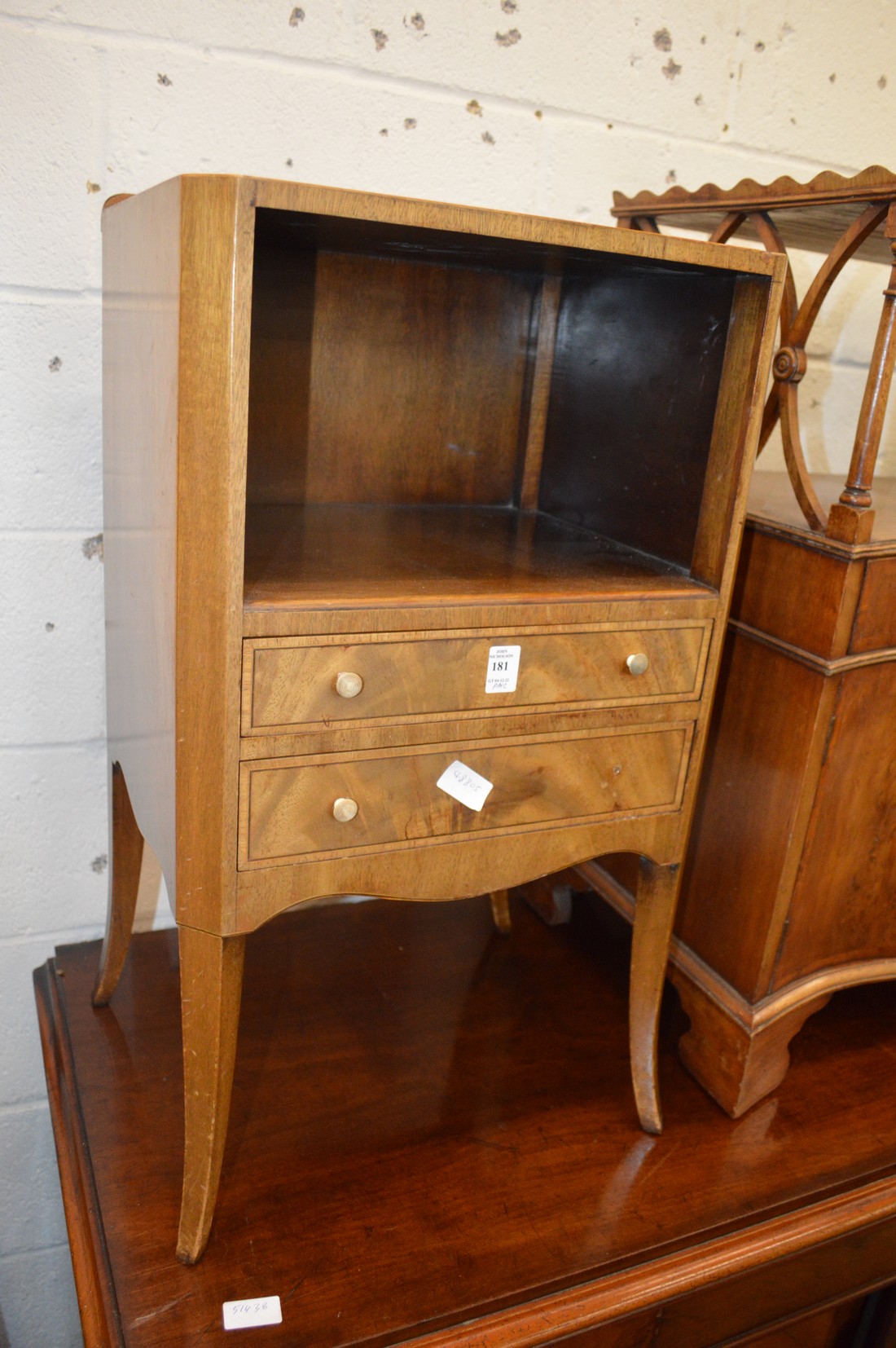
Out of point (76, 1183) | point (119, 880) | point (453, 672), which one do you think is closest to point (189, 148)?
point (453, 672)

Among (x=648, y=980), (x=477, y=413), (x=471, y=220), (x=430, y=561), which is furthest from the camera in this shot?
(x=477, y=413)

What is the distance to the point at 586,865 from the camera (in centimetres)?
138

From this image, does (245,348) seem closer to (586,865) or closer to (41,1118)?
(586,865)

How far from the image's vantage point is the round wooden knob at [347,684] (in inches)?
31.8

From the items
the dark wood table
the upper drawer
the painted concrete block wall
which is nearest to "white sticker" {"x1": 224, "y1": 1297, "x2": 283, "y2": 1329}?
the dark wood table

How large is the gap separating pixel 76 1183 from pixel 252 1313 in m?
0.25

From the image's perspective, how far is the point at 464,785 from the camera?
898 mm

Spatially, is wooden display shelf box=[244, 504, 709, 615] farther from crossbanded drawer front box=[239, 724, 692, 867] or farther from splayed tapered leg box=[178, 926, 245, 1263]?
splayed tapered leg box=[178, 926, 245, 1263]

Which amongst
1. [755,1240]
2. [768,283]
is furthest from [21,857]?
[768,283]

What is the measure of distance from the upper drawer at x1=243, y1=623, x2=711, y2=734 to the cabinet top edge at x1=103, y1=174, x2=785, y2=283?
30cm

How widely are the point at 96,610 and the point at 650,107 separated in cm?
93

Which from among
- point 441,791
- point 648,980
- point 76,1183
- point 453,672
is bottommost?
point 76,1183

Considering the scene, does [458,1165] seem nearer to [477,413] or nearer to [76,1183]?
[76,1183]

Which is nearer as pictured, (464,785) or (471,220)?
(471,220)
